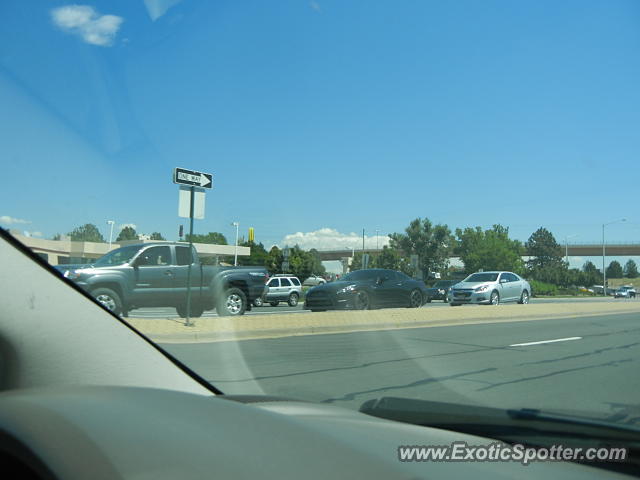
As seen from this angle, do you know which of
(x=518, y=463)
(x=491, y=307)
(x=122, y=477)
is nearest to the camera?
(x=122, y=477)

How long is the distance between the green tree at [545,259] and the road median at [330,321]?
80.4 inches

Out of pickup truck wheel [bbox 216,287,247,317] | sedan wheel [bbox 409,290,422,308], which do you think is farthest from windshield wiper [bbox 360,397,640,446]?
sedan wheel [bbox 409,290,422,308]

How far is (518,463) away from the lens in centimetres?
204

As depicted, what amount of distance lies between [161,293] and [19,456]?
11.2 feet

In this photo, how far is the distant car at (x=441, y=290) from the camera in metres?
7.82

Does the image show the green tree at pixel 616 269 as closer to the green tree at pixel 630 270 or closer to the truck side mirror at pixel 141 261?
the green tree at pixel 630 270

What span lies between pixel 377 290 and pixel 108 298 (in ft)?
15.0

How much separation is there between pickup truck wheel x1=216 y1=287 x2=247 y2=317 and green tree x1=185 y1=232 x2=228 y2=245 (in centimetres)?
195

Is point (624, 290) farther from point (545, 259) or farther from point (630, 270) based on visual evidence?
point (630, 270)

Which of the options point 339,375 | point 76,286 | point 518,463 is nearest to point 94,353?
point 76,286

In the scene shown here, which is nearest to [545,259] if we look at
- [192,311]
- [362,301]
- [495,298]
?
[362,301]

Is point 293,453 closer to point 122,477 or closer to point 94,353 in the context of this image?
point 122,477

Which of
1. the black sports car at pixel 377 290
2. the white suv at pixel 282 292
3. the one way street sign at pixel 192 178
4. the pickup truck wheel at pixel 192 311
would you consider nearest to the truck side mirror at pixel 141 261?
the one way street sign at pixel 192 178

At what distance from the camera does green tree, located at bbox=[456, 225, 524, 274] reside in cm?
568
